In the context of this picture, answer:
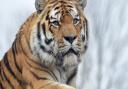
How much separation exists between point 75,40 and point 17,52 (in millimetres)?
799

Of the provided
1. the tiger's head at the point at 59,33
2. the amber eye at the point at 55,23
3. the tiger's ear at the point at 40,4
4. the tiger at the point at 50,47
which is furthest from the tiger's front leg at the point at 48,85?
the tiger's ear at the point at 40,4

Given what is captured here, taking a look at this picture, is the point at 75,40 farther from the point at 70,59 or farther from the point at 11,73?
the point at 11,73

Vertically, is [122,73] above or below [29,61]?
below

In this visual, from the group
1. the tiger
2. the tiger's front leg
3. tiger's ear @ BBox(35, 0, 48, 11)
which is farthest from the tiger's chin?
tiger's ear @ BBox(35, 0, 48, 11)

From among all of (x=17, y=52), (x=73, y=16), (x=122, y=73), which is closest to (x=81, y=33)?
(x=73, y=16)

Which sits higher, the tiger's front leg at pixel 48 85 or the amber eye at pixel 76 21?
the amber eye at pixel 76 21

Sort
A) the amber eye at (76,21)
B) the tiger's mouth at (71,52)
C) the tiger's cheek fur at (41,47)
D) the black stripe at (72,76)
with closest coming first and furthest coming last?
1. the tiger's mouth at (71,52)
2. the amber eye at (76,21)
3. the tiger's cheek fur at (41,47)
4. the black stripe at (72,76)

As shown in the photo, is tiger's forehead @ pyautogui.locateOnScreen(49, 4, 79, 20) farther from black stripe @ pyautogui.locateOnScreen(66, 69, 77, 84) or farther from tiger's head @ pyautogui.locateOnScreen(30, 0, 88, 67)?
black stripe @ pyautogui.locateOnScreen(66, 69, 77, 84)

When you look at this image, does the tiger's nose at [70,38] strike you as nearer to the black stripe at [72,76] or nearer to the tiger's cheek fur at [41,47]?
the tiger's cheek fur at [41,47]

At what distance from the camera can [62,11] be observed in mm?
7531

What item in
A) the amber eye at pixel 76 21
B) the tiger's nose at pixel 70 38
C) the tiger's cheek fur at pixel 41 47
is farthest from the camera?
the tiger's cheek fur at pixel 41 47

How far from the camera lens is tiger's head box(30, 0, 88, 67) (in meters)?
7.30

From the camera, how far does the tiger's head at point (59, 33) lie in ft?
23.9

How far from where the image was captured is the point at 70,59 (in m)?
7.50
